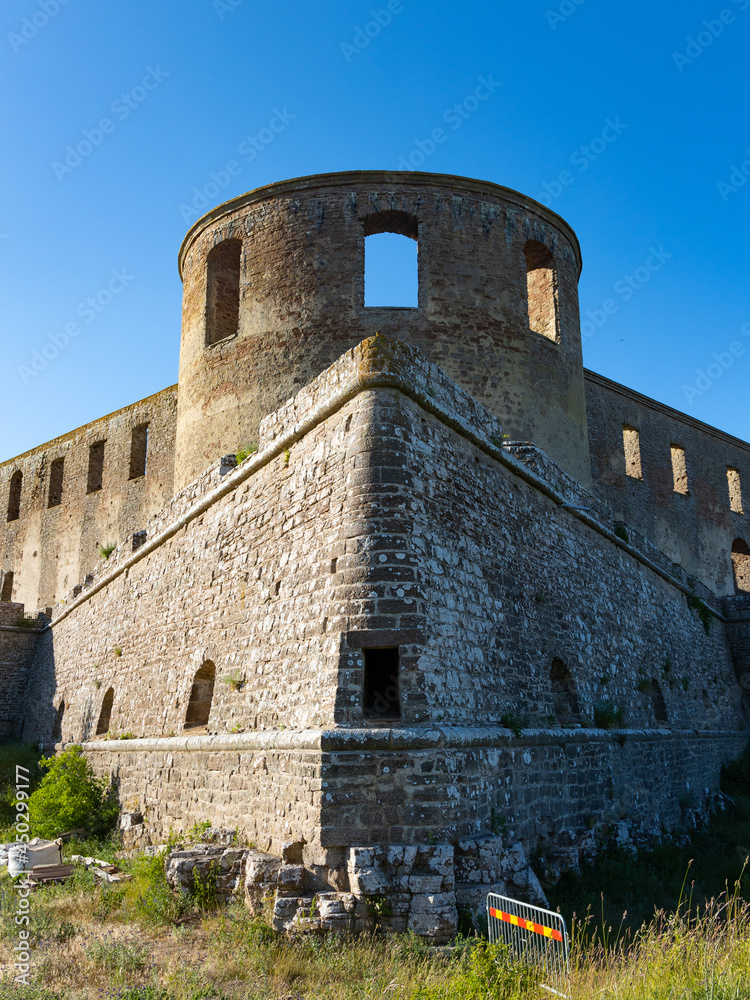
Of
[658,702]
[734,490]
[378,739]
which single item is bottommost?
[378,739]

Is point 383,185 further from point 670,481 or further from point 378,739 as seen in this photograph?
point 670,481

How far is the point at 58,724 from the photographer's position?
50.3 feet

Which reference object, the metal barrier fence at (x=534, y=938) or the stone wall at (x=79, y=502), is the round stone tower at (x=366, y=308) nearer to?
the stone wall at (x=79, y=502)

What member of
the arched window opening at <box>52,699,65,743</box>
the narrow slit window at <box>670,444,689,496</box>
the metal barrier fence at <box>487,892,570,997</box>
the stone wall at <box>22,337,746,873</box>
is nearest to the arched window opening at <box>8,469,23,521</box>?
the arched window opening at <box>52,699,65,743</box>

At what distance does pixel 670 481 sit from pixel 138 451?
1412cm

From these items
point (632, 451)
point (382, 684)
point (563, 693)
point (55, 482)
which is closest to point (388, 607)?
point (382, 684)

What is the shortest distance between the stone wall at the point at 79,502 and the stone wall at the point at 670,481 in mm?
10598

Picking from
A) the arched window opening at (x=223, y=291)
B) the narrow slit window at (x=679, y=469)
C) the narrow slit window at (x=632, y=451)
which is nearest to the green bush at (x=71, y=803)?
the arched window opening at (x=223, y=291)

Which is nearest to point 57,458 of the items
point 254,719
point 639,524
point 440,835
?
point 639,524

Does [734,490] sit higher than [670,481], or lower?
higher

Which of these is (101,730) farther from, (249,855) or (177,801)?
(249,855)

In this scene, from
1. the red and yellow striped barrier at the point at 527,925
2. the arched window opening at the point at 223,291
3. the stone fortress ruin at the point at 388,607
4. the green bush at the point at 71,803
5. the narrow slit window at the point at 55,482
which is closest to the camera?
the red and yellow striped barrier at the point at 527,925

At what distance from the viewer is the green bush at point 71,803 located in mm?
9675

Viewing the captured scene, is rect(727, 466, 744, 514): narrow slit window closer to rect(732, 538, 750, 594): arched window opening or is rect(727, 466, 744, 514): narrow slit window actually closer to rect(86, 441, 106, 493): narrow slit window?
rect(732, 538, 750, 594): arched window opening
